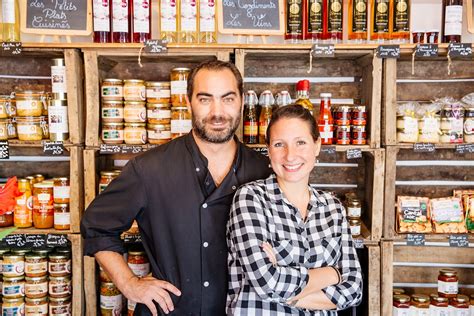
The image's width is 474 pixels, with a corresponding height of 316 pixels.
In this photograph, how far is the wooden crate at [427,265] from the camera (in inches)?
114

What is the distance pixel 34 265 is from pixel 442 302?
209cm

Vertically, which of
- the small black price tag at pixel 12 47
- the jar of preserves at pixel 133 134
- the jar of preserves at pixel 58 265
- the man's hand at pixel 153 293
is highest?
the small black price tag at pixel 12 47

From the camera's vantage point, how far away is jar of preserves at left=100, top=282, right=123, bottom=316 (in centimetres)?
249

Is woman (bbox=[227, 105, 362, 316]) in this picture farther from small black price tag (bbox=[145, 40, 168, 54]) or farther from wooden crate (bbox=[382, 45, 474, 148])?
wooden crate (bbox=[382, 45, 474, 148])

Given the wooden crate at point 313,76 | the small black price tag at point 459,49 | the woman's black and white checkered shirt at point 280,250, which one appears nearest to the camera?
the woman's black and white checkered shirt at point 280,250

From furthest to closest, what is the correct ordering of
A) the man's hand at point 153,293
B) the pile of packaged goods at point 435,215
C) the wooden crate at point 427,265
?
the wooden crate at point 427,265 → the pile of packaged goods at point 435,215 → the man's hand at point 153,293

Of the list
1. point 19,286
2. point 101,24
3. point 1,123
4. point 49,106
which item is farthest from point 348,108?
point 19,286

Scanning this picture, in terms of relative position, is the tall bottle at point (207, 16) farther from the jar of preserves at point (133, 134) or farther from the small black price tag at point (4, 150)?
the small black price tag at point (4, 150)

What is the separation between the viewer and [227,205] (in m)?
1.94

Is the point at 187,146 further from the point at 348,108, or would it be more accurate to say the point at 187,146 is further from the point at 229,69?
the point at 348,108

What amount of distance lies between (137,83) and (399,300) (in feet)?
5.68

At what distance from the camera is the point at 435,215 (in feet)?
8.46

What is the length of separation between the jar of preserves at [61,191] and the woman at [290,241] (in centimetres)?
112

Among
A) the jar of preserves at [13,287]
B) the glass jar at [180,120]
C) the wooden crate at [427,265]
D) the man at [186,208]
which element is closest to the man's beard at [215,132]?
the man at [186,208]
